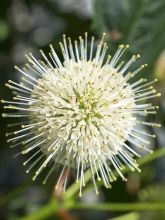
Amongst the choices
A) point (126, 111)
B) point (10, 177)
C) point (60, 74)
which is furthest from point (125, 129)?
point (10, 177)

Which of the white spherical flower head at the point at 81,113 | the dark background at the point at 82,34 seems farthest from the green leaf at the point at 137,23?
the white spherical flower head at the point at 81,113

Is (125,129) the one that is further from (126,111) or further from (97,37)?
(97,37)

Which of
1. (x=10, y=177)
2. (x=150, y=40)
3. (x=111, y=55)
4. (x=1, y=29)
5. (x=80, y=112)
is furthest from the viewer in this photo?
(x=10, y=177)

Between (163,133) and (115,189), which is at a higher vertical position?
(163,133)

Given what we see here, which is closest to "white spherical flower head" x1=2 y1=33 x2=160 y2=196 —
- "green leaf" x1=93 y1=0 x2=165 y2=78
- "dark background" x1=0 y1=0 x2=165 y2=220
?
"dark background" x1=0 y1=0 x2=165 y2=220

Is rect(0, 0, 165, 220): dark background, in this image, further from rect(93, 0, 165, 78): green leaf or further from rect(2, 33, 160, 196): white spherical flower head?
rect(2, 33, 160, 196): white spherical flower head

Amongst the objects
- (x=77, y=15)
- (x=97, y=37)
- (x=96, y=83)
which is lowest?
(x=96, y=83)

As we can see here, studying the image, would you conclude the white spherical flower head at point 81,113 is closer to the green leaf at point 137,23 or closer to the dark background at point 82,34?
the dark background at point 82,34
